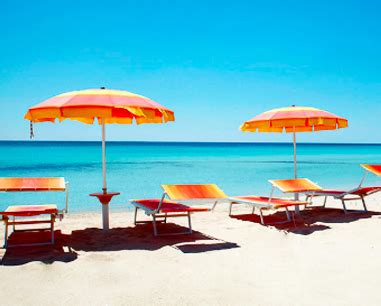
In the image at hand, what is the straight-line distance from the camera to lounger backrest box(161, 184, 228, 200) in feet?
16.2

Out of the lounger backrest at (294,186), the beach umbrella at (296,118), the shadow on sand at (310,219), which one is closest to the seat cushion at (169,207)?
the shadow on sand at (310,219)

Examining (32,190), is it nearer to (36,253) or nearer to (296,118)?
(36,253)

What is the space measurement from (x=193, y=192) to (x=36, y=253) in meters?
1.98

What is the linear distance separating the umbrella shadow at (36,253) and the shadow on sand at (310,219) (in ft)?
9.99

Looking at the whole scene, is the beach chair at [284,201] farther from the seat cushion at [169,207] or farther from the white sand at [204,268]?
the seat cushion at [169,207]

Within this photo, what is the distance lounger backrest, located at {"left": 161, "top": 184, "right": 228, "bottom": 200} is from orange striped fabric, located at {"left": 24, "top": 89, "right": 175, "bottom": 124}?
36.9 inches

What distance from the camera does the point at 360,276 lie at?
3.63 metres

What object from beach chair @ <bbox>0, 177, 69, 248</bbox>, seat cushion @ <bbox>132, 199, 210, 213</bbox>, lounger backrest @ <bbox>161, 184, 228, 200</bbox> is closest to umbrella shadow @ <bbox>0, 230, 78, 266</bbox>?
beach chair @ <bbox>0, 177, 69, 248</bbox>

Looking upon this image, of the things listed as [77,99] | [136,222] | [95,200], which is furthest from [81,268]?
[95,200]

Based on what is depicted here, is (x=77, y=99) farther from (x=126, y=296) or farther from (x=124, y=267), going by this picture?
(x=126, y=296)

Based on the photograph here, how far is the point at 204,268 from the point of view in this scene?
12.9ft

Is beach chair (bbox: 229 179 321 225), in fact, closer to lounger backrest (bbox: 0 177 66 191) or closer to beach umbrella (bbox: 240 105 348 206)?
beach umbrella (bbox: 240 105 348 206)

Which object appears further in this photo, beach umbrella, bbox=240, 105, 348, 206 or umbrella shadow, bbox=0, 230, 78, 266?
beach umbrella, bbox=240, 105, 348, 206

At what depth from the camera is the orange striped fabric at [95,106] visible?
15.0 feet
